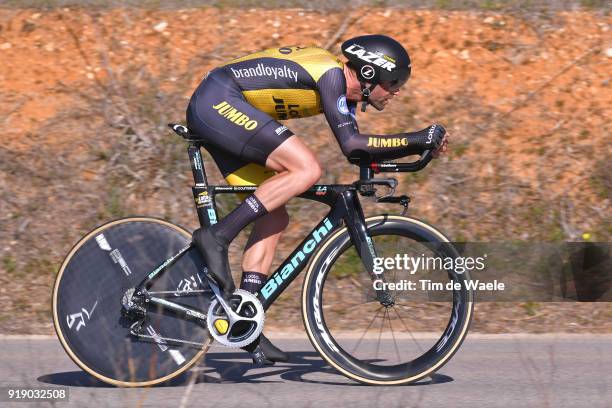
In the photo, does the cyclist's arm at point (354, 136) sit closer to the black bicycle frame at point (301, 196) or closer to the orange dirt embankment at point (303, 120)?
the black bicycle frame at point (301, 196)

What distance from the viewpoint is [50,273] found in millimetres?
8789

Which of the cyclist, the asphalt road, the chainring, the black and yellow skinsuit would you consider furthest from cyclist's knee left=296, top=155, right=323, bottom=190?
the asphalt road

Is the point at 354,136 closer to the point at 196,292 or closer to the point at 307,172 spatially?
the point at 307,172

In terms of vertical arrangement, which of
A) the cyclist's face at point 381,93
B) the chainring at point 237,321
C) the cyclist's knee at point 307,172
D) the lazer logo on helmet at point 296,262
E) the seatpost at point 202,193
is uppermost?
the cyclist's face at point 381,93

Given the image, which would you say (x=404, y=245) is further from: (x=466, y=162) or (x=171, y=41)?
(x=171, y=41)

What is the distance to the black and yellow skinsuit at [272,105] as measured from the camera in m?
5.53

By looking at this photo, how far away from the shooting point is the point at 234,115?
18.6 feet

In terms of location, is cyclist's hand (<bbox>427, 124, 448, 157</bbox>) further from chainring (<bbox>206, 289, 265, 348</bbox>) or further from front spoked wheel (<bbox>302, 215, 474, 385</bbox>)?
chainring (<bbox>206, 289, 265, 348</bbox>)

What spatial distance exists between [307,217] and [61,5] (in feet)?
14.4

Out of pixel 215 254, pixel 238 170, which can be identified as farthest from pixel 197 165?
pixel 215 254

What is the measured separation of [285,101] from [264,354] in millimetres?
1366

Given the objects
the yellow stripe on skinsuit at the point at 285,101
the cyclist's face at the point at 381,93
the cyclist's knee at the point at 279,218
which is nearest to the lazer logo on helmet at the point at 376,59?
the cyclist's face at the point at 381,93

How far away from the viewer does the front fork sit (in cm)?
582

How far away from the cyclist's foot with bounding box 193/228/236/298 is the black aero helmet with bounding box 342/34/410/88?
1.13m
